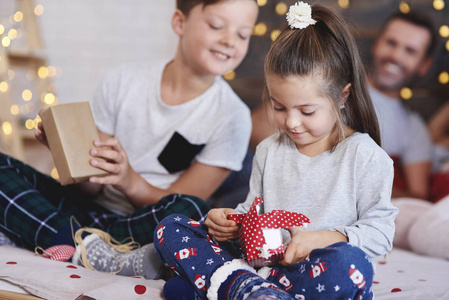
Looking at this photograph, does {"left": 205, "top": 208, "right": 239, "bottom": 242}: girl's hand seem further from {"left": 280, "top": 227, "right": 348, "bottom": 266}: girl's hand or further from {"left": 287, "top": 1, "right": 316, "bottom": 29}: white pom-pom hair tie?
{"left": 287, "top": 1, "right": 316, "bottom": 29}: white pom-pom hair tie

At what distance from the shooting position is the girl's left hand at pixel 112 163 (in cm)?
114

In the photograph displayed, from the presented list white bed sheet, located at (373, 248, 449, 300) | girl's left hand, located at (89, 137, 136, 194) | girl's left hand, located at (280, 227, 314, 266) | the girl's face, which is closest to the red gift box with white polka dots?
girl's left hand, located at (280, 227, 314, 266)

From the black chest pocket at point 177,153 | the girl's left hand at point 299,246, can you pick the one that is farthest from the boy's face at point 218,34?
the girl's left hand at point 299,246

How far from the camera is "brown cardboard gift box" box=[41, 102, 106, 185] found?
1.11 metres

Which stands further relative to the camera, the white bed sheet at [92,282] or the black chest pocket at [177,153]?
the black chest pocket at [177,153]

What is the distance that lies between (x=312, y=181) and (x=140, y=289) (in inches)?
15.5

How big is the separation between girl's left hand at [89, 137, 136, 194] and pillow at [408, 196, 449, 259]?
84cm

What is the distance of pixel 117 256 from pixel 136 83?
542mm

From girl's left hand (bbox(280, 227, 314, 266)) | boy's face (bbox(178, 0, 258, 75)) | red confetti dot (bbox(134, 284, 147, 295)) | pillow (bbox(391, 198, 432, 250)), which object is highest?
boy's face (bbox(178, 0, 258, 75))

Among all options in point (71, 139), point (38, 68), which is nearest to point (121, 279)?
point (71, 139)

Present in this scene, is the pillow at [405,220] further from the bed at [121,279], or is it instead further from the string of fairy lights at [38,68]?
the string of fairy lights at [38,68]

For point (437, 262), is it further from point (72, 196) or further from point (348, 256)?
point (72, 196)

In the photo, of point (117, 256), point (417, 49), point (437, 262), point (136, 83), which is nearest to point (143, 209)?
point (117, 256)

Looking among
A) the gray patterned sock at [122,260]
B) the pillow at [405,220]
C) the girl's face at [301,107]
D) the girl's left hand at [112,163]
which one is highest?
the girl's face at [301,107]
